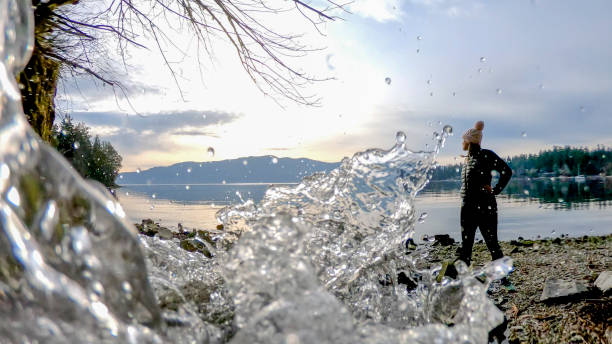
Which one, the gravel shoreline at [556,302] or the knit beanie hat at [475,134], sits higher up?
the knit beanie hat at [475,134]

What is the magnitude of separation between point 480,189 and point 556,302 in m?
1.82

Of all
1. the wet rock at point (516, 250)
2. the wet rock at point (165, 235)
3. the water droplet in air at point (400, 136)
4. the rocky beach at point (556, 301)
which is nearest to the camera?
the water droplet in air at point (400, 136)

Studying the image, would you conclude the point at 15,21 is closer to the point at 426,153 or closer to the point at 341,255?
the point at 341,255

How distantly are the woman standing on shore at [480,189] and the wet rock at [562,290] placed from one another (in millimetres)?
1270

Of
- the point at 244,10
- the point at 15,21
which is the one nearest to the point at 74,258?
the point at 15,21

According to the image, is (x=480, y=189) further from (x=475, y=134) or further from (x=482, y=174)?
(x=475, y=134)

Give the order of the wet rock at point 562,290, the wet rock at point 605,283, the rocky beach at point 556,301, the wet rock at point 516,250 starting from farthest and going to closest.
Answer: the wet rock at point 516,250 < the wet rock at point 562,290 < the wet rock at point 605,283 < the rocky beach at point 556,301

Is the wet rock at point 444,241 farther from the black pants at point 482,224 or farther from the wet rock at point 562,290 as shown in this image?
the wet rock at point 562,290

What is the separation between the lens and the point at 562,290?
12.2 ft

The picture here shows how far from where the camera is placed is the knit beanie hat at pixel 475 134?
5.28 meters

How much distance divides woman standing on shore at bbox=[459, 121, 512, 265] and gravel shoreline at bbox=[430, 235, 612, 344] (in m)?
0.73

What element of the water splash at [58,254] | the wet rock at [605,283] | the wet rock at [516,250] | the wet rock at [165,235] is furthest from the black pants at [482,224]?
the water splash at [58,254]

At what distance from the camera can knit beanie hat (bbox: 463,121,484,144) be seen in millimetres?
5281

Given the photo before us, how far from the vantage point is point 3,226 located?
720 millimetres
